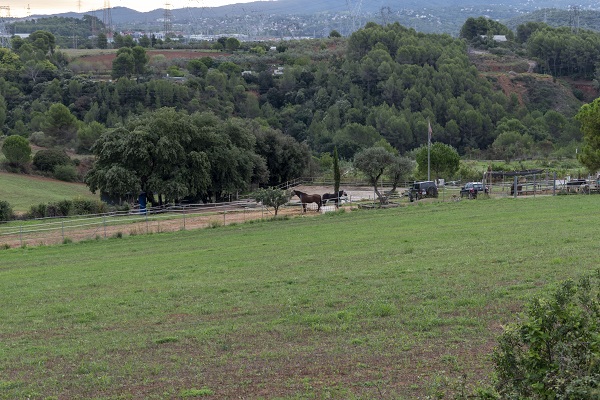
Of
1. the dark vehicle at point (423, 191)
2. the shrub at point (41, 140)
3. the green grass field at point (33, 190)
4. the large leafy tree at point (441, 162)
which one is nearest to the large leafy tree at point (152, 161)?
the green grass field at point (33, 190)

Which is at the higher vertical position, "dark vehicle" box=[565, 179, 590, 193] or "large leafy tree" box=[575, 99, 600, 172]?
"large leafy tree" box=[575, 99, 600, 172]

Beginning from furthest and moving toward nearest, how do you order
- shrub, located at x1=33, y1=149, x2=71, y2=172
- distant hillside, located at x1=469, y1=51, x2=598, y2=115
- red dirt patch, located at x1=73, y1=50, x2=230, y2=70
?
red dirt patch, located at x1=73, y1=50, x2=230, y2=70 < distant hillside, located at x1=469, y1=51, x2=598, y2=115 < shrub, located at x1=33, y1=149, x2=71, y2=172

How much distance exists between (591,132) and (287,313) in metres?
36.6

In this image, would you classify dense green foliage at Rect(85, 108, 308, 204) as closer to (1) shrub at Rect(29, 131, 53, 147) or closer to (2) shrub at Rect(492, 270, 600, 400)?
(1) shrub at Rect(29, 131, 53, 147)

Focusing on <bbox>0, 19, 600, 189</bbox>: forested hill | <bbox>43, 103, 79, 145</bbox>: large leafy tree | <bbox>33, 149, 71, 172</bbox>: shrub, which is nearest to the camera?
<bbox>33, 149, 71, 172</bbox>: shrub

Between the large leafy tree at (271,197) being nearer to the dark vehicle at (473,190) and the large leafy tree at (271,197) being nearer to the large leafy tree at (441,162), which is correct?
the dark vehicle at (473,190)

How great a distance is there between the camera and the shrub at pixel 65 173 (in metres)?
73.9

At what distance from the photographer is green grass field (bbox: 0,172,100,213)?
187 feet

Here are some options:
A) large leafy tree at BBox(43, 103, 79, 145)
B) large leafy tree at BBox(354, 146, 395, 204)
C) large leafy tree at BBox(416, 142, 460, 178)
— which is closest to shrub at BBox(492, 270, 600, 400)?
large leafy tree at BBox(354, 146, 395, 204)

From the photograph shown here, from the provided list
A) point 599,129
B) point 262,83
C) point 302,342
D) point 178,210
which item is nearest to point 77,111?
point 262,83

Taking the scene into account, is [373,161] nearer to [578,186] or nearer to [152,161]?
[578,186]

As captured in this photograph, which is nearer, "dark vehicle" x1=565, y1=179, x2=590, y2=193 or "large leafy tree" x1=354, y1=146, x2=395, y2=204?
"dark vehicle" x1=565, y1=179, x2=590, y2=193

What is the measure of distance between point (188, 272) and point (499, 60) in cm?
14075

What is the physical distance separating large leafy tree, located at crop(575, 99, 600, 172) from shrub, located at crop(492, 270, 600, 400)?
132ft
